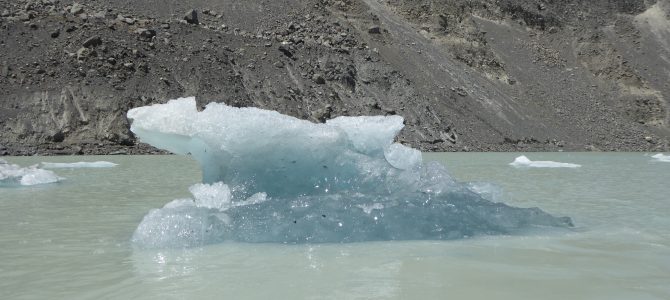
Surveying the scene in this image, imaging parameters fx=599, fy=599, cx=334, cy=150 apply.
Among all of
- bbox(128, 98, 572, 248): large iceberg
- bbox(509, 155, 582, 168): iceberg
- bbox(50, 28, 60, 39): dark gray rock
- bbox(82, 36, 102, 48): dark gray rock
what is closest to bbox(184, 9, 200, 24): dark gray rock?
bbox(82, 36, 102, 48): dark gray rock

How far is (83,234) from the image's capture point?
6.30m

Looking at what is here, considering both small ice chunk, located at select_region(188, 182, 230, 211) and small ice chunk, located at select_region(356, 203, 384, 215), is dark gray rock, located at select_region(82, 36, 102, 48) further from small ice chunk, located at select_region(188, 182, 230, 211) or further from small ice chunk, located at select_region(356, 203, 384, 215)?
small ice chunk, located at select_region(356, 203, 384, 215)

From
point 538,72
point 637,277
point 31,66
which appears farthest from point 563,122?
point 637,277

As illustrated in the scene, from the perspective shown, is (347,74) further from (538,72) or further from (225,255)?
(225,255)

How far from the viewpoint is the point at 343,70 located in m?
37.3

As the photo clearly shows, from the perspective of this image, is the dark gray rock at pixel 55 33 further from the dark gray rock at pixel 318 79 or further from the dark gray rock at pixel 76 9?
the dark gray rock at pixel 318 79

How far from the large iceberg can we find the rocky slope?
23218mm

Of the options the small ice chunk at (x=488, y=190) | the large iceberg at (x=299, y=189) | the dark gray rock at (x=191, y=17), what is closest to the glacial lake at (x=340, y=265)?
the large iceberg at (x=299, y=189)

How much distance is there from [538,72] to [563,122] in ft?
24.0

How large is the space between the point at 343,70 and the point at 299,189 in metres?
30.9

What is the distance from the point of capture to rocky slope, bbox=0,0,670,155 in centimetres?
2988

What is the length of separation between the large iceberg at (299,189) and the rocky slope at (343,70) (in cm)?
2322

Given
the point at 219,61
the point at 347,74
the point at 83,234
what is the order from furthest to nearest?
the point at 347,74 → the point at 219,61 → the point at 83,234

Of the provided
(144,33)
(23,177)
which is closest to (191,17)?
(144,33)
